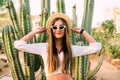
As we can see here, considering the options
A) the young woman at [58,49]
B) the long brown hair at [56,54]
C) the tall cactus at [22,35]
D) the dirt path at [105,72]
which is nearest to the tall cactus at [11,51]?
the tall cactus at [22,35]

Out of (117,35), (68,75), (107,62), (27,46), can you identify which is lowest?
(107,62)

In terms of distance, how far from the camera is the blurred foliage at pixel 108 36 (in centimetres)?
1365

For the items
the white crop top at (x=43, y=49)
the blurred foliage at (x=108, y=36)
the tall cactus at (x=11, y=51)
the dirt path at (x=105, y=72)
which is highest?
the white crop top at (x=43, y=49)

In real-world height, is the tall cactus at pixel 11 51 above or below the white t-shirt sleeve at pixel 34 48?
below

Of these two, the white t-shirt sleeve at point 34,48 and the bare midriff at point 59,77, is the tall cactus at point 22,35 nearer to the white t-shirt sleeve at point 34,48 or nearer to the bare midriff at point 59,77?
the white t-shirt sleeve at point 34,48

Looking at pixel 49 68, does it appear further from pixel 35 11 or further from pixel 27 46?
pixel 35 11

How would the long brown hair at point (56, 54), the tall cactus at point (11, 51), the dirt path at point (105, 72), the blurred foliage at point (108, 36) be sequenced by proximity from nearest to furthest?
the long brown hair at point (56, 54)
the tall cactus at point (11, 51)
the dirt path at point (105, 72)
the blurred foliage at point (108, 36)

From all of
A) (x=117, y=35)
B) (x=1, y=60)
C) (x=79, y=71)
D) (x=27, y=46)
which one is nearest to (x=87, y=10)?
(x=79, y=71)

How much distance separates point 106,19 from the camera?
1452 cm

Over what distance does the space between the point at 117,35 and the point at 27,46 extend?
11075 mm

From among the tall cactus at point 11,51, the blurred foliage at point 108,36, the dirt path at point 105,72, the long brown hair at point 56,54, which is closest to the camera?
the long brown hair at point 56,54

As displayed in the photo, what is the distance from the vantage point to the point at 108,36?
1445cm

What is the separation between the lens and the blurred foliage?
1365 centimetres

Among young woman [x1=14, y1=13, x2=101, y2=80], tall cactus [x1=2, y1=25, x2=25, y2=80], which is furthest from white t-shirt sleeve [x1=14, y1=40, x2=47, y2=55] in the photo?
tall cactus [x1=2, y1=25, x2=25, y2=80]
